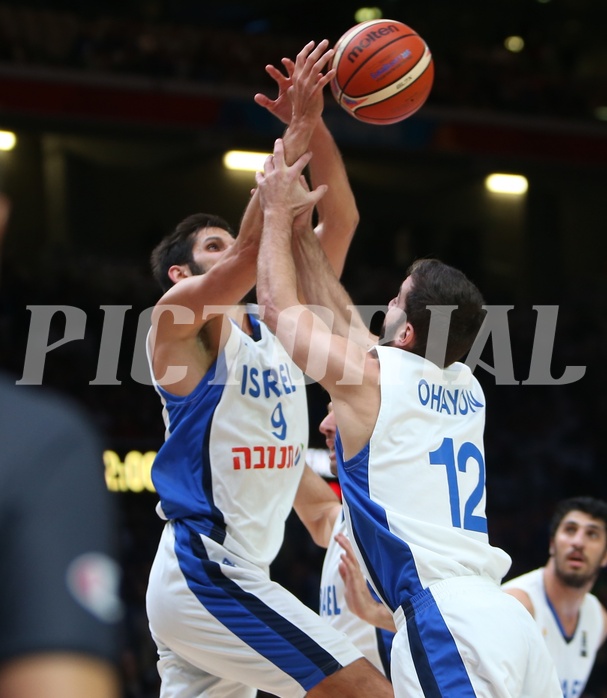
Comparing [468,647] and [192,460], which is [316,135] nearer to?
[192,460]

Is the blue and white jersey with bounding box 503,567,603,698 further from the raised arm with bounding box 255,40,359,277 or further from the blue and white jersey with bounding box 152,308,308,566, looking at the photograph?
the raised arm with bounding box 255,40,359,277

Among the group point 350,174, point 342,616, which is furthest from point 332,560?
point 350,174

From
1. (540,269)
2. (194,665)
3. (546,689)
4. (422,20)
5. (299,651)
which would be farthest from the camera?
(422,20)

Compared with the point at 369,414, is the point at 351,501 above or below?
below

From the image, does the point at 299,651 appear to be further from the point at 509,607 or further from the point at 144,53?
the point at 144,53

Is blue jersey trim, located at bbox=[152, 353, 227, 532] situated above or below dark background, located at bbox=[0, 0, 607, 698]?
below

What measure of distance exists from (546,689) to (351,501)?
2.68 feet

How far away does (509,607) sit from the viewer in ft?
11.2

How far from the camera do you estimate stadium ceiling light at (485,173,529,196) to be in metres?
18.7

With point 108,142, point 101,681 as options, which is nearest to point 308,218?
point 101,681

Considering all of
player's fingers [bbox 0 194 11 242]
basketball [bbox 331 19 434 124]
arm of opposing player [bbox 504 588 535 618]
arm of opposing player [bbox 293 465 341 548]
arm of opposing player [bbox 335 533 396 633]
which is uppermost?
basketball [bbox 331 19 434 124]

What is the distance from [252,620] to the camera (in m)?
4.04

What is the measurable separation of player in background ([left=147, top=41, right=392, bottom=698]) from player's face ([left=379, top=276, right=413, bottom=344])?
0.59 meters

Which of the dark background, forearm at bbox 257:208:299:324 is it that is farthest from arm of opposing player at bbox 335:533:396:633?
the dark background
